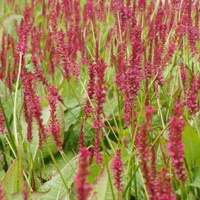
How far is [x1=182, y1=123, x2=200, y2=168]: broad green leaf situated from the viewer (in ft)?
4.33

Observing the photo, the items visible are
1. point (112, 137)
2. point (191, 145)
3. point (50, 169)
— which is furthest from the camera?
point (112, 137)

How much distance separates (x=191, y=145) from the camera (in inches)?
53.1

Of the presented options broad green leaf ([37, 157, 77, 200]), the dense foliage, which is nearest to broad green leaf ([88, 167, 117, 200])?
the dense foliage

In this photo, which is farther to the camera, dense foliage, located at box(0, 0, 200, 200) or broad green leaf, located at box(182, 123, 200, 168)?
broad green leaf, located at box(182, 123, 200, 168)

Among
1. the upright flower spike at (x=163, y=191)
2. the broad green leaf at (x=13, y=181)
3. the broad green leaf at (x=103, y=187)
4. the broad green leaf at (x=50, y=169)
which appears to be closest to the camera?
the upright flower spike at (x=163, y=191)

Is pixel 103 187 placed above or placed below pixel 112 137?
above

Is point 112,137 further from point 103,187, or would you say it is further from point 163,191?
point 163,191

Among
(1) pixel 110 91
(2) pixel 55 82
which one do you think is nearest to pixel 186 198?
(1) pixel 110 91

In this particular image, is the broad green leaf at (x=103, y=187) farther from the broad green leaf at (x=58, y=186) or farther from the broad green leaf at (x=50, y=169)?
the broad green leaf at (x=50, y=169)

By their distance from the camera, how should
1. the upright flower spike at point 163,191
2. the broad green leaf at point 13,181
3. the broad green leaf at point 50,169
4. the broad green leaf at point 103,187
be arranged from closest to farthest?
the upright flower spike at point 163,191
the broad green leaf at point 103,187
the broad green leaf at point 13,181
the broad green leaf at point 50,169

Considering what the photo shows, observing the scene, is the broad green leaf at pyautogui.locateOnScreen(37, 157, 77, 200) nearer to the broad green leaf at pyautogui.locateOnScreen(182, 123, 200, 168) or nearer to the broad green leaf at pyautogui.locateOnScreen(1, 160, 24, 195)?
the broad green leaf at pyautogui.locateOnScreen(1, 160, 24, 195)

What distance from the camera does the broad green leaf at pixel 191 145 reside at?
1.32m

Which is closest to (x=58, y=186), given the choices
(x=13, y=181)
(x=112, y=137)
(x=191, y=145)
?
(x=13, y=181)

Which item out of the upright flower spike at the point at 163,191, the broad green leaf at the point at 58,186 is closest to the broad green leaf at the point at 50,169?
the broad green leaf at the point at 58,186
